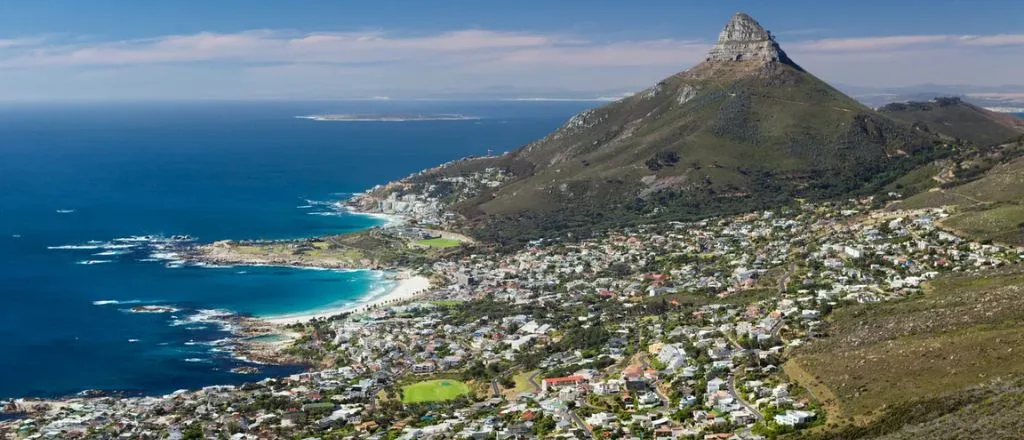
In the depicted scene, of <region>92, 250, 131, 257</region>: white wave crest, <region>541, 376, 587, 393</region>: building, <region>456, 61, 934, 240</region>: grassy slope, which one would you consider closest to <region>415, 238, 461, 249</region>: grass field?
<region>456, 61, 934, 240</region>: grassy slope

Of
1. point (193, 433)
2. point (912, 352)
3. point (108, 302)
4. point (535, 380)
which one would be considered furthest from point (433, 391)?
point (108, 302)

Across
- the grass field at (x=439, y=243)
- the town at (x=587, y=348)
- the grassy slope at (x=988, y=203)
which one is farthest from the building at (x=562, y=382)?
the grass field at (x=439, y=243)

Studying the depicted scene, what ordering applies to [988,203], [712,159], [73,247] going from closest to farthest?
[988,203] → [73,247] → [712,159]

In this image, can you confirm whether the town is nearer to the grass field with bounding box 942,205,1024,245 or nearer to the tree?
the tree

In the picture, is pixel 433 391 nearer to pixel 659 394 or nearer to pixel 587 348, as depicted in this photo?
pixel 587 348

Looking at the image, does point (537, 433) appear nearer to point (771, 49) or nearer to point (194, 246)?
point (194, 246)

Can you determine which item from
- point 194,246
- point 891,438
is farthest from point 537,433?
point 194,246
